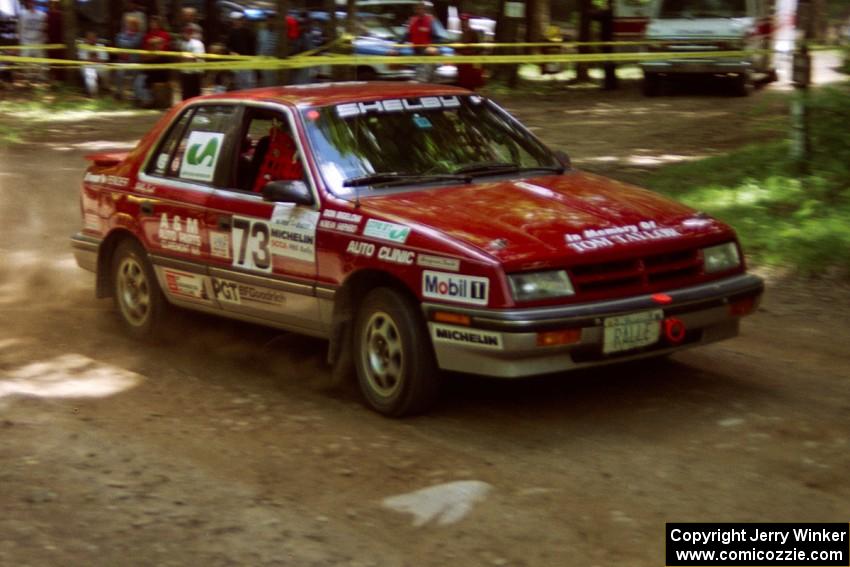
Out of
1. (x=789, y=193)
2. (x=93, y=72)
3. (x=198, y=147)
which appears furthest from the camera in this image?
(x=93, y=72)

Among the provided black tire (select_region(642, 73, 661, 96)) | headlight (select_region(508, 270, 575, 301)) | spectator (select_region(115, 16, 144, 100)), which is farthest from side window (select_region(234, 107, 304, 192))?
spectator (select_region(115, 16, 144, 100))

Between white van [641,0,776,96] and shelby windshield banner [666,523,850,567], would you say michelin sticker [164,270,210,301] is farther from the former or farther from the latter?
white van [641,0,776,96]

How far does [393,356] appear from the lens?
6277 millimetres

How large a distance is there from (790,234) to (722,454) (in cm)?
482

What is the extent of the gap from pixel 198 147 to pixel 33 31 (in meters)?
17.9

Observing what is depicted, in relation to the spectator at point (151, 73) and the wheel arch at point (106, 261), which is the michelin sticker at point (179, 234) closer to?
the wheel arch at point (106, 261)

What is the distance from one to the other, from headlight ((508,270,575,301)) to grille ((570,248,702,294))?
0.16 ft

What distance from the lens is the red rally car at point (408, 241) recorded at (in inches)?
230

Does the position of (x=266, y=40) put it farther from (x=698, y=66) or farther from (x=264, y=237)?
(x=264, y=237)

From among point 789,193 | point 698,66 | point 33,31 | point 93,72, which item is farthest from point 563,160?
point 33,31

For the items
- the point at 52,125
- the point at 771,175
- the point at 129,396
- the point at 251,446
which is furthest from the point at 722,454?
the point at 52,125

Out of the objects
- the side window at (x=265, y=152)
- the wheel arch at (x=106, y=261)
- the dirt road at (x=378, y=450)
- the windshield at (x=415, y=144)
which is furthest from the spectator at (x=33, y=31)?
the windshield at (x=415, y=144)

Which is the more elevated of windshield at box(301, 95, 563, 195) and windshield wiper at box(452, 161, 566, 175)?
windshield at box(301, 95, 563, 195)

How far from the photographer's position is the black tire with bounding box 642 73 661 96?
75.0ft
